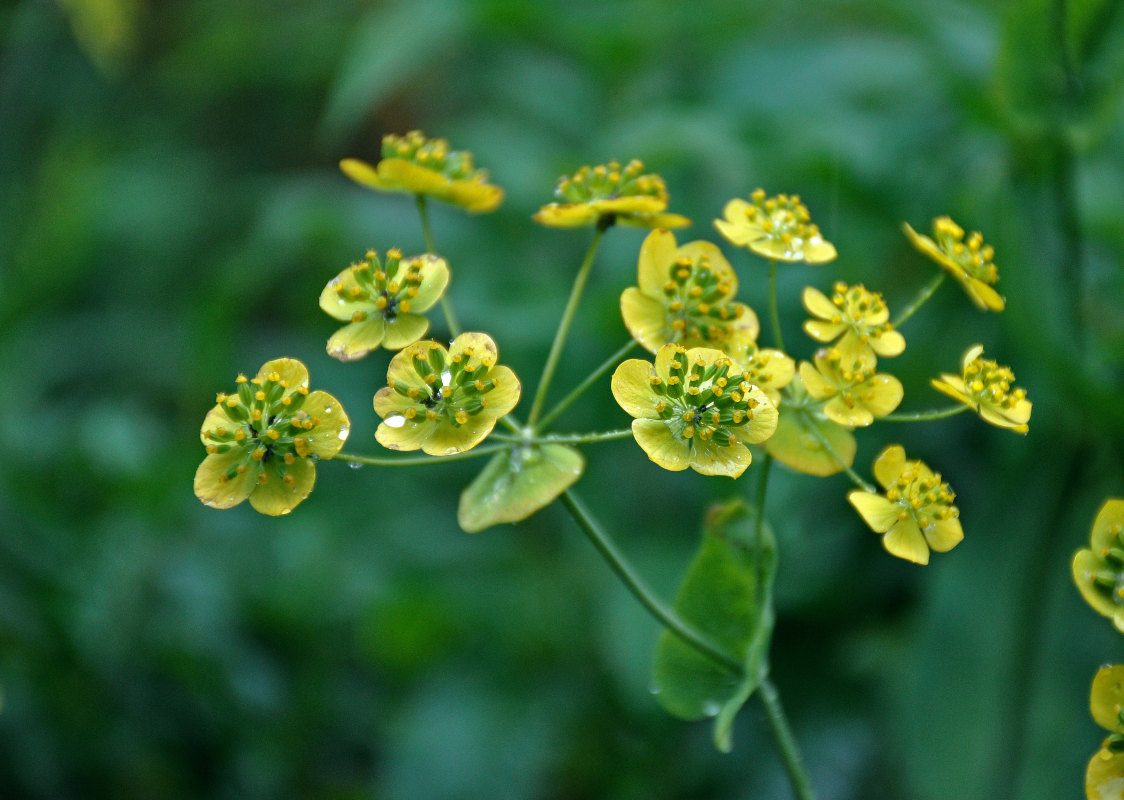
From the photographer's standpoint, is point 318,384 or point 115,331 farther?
point 115,331

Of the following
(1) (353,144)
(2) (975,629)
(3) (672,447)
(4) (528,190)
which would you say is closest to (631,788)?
(2) (975,629)

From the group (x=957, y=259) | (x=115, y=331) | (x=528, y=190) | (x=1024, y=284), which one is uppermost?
(x=957, y=259)

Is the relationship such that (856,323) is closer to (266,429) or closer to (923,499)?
(923,499)

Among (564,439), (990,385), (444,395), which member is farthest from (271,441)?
(990,385)

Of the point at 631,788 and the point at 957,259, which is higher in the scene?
the point at 957,259

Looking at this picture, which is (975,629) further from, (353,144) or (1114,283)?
(353,144)

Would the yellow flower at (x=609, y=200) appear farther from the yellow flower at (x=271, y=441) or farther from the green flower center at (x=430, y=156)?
the yellow flower at (x=271, y=441)

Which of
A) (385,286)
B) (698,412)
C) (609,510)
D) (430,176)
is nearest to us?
(698,412)
